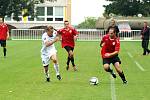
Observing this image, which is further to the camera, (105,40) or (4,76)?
(4,76)

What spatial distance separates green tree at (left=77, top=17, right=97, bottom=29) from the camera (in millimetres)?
72050

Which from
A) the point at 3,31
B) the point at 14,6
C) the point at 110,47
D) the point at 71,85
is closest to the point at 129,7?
the point at 14,6

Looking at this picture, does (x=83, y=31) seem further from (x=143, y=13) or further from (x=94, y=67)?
(x=94, y=67)

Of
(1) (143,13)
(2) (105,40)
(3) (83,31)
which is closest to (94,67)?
(2) (105,40)

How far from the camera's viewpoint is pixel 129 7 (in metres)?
68.9

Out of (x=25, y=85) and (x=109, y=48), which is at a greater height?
(x=109, y=48)

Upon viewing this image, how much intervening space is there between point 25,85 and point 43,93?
2011 mm

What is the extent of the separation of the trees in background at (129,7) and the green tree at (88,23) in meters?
2.95

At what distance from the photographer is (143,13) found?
69.0 m

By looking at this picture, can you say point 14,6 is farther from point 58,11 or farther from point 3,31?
point 3,31

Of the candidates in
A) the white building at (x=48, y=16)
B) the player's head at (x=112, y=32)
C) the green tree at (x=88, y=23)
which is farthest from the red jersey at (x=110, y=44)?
the white building at (x=48, y=16)

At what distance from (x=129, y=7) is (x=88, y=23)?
7.49 m

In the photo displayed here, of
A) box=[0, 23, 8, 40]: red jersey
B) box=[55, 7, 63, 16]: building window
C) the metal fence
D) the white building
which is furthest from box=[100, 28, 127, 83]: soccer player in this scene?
box=[55, 7, 63, 16]: building window

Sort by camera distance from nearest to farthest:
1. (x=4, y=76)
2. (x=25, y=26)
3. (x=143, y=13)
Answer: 1. (x=4, y=76)
2. (x=143, y=13)
3. (x=25, y=26)
